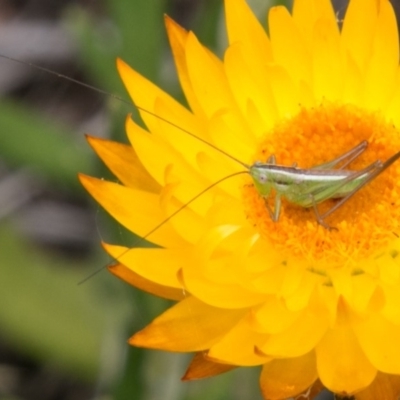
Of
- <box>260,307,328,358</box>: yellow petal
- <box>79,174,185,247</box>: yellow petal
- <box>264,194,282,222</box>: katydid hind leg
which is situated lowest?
<box>260,307,328,358</box>: yellow petal

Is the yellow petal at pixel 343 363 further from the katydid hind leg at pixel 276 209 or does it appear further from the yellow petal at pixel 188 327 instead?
the katydid hind leg at pixel 276 209

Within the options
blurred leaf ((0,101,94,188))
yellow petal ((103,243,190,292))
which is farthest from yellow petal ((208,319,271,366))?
blurred leaf ((0,101,94,188))

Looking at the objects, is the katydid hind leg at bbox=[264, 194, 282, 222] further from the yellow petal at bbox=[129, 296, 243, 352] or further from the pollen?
the yellow petal at bbox=[129, 296, 243, 352]

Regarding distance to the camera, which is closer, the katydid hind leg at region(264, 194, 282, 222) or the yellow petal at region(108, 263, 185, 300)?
the yellow petal at region(108, 263, 185, 300)

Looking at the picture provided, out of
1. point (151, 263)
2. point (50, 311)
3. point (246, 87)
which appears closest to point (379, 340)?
point (151, 263)

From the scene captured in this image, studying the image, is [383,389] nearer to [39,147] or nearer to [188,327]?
[188,327]

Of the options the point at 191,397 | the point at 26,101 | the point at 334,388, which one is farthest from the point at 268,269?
the point at 26,101

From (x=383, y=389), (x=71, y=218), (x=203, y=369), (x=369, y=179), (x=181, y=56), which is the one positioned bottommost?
(x=71, y=218)
